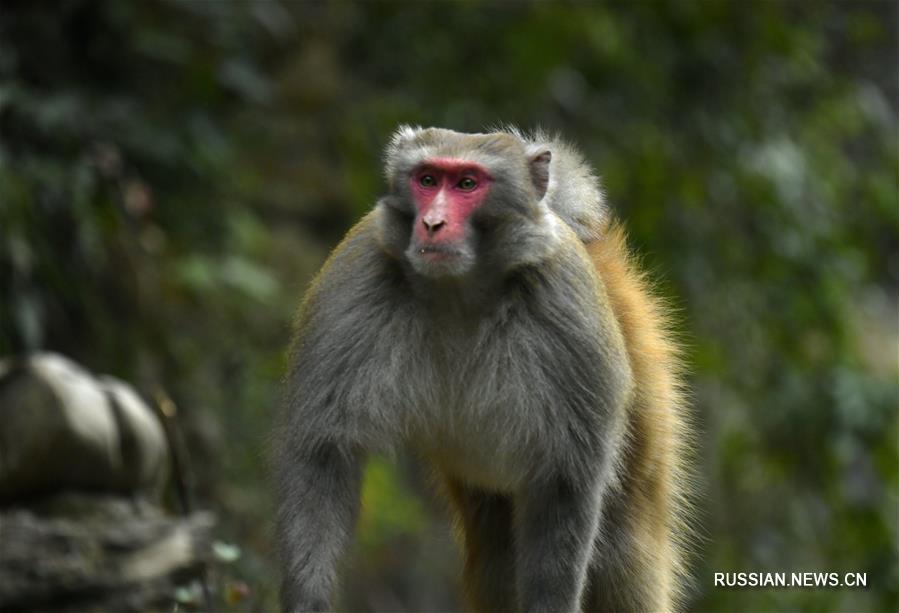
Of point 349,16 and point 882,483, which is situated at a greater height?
A: point 349,16

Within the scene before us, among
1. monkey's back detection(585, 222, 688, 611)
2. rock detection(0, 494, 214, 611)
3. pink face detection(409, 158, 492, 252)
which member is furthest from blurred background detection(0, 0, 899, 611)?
pink face detection(409, 158, 492, 252)

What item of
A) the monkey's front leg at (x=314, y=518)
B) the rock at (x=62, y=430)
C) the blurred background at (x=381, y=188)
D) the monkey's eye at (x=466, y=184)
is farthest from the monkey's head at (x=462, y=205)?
the blurred background at (x=381, y=188)

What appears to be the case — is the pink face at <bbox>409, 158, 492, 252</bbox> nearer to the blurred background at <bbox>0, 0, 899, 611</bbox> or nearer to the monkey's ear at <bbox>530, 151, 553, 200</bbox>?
the monkey's ear at <bbox>530, 151, 553, 200</bbox>

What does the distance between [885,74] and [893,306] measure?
242 cm

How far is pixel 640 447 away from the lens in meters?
4.79

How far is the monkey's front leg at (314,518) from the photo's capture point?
3951 mm

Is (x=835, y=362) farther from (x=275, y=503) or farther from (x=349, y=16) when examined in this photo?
(x=275, y=503)

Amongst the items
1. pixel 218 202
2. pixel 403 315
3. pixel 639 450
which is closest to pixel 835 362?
pixel 218 202

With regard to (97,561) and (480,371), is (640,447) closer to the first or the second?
(480,371)

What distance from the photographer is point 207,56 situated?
27.6 feet

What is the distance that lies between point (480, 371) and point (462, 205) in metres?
0.53

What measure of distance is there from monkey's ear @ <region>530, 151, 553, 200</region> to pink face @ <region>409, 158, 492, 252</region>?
21cm

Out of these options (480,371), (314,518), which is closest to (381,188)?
(480,371)

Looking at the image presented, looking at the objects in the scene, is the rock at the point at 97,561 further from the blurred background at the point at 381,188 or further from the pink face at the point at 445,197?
the pink face at the point at 445,197
